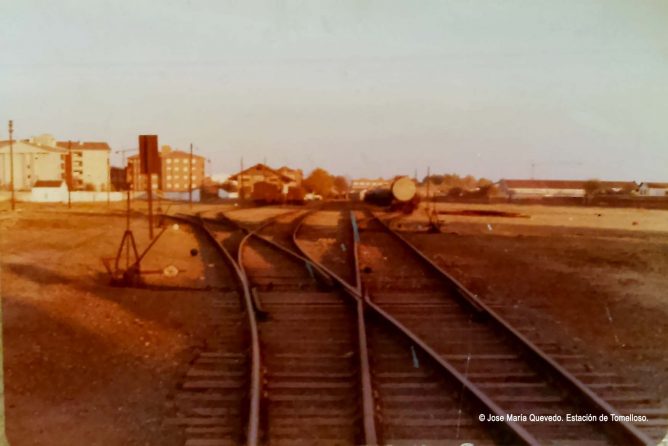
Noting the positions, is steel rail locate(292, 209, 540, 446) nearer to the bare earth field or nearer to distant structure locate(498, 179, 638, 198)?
the bare earth field

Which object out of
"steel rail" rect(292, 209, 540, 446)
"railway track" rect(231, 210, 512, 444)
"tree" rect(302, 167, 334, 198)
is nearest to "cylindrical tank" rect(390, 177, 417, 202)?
"railway track" rect(231, 210, 512, 444)

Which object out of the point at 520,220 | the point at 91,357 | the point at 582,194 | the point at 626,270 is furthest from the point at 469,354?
the point at 582,194

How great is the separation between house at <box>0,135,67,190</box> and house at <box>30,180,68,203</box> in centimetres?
54

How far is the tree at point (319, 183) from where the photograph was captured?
94250 mm

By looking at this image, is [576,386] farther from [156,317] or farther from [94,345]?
[156,317]

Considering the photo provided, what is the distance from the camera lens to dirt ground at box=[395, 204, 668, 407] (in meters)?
7.73

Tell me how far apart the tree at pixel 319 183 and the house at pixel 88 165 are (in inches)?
1894

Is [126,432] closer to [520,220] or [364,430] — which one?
[364,430]

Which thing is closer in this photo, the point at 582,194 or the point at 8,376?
the point at 8,376

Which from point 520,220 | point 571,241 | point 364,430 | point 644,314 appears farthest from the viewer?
point 520,220

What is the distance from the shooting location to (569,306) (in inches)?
391

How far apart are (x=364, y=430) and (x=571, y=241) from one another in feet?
52.5

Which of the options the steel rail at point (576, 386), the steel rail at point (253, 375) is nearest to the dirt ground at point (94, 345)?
the steel rail at point (253, 375)

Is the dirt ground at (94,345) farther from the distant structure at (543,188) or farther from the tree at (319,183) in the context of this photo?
the tree at (319,183)
